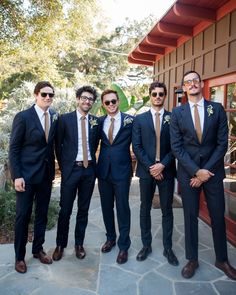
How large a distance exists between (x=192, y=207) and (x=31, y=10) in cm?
850

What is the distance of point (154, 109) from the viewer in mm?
3820

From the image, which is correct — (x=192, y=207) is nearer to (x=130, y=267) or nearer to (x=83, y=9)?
(x=130, y=267)

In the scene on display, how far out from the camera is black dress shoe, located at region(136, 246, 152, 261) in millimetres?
3914

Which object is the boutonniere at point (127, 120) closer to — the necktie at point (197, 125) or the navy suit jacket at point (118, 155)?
the navy suit jacket at point (118, 155)

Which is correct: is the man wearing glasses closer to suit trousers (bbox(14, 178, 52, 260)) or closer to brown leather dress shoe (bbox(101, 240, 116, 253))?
suit trousers (bbox(14, 178, 52, 260))

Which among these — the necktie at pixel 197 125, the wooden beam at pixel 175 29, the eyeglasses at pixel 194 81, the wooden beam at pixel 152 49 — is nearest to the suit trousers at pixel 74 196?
the necktie at pixel 197 125

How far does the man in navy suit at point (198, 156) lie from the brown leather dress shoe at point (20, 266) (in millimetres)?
1692

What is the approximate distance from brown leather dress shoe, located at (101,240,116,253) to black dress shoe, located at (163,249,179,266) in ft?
2.21

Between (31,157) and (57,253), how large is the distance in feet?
4.00

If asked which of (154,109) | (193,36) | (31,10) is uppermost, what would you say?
(31,10)

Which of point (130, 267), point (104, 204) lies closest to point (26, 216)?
point (104, 204)

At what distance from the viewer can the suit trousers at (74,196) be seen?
12.3 feet

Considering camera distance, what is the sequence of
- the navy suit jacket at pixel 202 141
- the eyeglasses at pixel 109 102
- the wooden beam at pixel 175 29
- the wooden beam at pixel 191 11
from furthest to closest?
the wooden beam at pixel 175 29
the wooden beam at pixel 191 11
the eyeglasses at pixel 109 102
the navy suit jacket at pixel 202 141

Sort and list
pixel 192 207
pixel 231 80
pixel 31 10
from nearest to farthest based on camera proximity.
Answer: pixel 192 207
pixel 231 80
pixel 31 10
